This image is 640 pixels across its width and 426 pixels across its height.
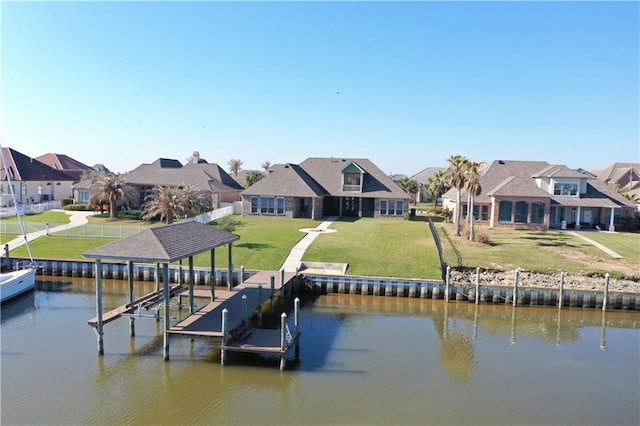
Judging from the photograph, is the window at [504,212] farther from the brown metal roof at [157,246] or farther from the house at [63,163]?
the house at [63,163]

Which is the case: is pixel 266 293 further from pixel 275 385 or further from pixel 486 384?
pixel 486 384

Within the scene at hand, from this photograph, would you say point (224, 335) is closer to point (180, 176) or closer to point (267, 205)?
point (267, 205)

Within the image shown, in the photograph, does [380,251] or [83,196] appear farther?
[83,196]

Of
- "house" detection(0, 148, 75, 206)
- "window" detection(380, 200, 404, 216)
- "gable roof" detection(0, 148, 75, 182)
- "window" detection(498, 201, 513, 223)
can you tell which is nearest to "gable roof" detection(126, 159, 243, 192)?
"house" detection(0, 148, 75, 206)

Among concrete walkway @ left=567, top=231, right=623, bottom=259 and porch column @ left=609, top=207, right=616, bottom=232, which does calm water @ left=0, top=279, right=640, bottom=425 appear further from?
porch column @ left=609, top=207, right=616, bottom=232

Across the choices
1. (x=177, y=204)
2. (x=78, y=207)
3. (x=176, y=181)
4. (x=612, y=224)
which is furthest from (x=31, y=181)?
(x=612, y=224)

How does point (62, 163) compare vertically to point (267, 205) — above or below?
above
